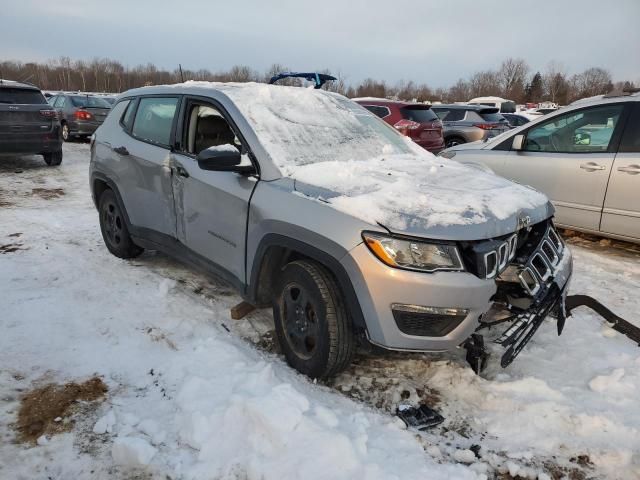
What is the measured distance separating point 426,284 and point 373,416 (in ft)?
2.53

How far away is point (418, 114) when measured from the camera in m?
10.5

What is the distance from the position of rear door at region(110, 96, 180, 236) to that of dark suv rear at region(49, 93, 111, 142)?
11186 mm

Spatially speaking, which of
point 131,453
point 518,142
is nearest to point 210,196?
point 131,453

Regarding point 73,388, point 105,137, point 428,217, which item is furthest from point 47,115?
point 428,217

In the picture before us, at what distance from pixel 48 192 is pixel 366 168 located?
672 centimetres

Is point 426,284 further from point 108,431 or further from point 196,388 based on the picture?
point 108,431

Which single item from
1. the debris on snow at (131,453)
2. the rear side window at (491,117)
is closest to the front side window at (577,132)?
the debris on snow at (131,453)

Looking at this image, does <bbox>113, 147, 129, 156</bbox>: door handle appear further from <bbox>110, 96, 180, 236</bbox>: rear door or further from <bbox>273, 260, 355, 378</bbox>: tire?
<bbox>273, 260, 355, 378</bbox>: tire

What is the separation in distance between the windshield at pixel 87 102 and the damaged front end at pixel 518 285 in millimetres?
14928

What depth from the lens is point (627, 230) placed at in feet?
16.4

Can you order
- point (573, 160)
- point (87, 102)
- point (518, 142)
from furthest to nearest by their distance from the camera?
1. point (87, 102)
2. point (518, 142)
3. point (573, 160)

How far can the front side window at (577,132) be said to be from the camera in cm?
522

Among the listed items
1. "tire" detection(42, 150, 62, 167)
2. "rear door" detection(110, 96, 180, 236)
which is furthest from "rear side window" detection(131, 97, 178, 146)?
"tire" detection(42, 150, 62, 167)

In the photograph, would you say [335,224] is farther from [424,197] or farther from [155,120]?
[155,120]
